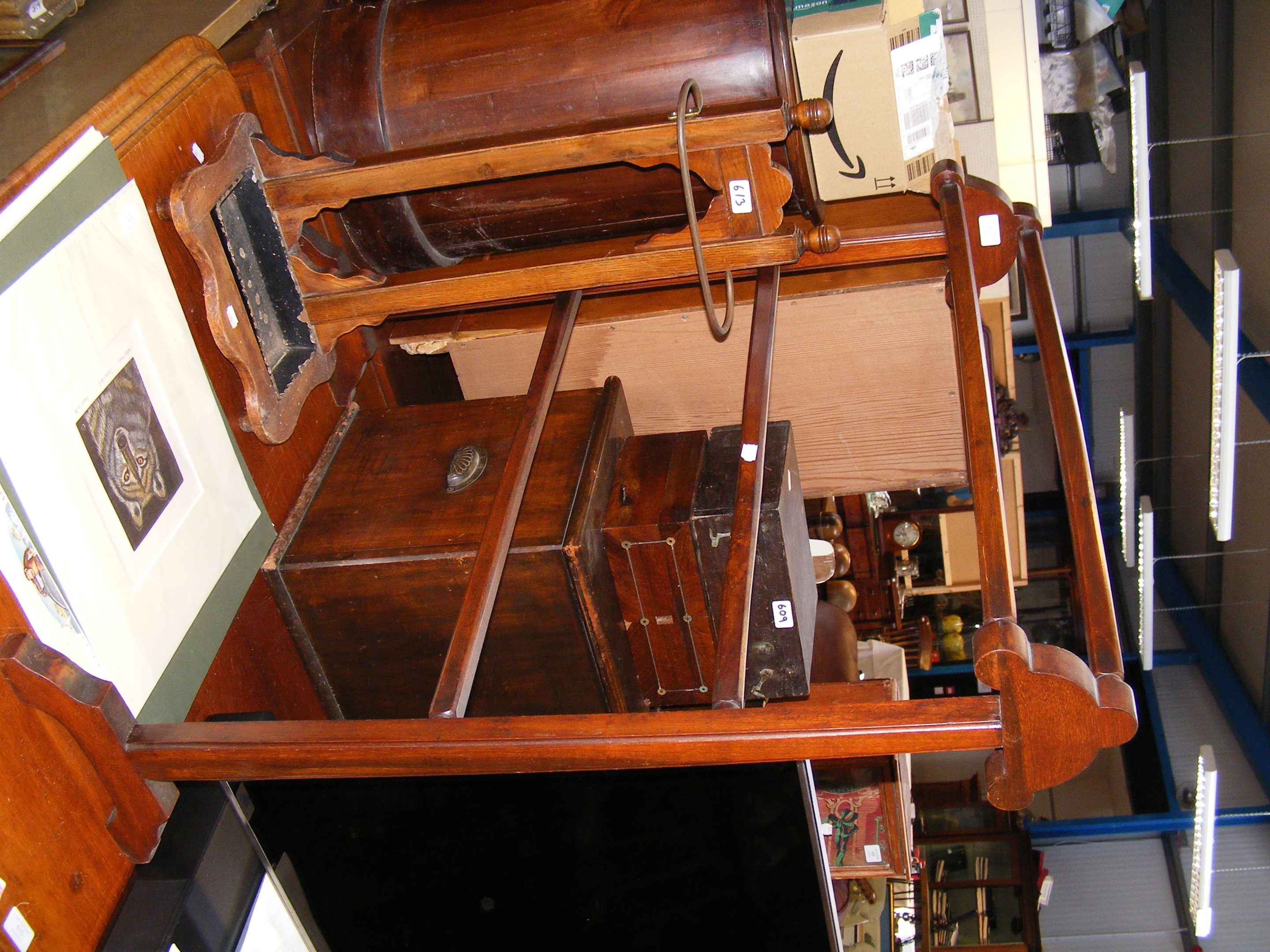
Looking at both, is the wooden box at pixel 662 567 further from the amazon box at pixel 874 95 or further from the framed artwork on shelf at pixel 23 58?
the framed artwork on shelf at pixel 23 58

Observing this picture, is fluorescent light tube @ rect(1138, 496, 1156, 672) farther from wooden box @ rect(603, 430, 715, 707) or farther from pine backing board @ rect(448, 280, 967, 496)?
wooden box @ rect(603, 430, 715, 707)

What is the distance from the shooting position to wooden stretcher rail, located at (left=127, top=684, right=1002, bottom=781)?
1.14 m

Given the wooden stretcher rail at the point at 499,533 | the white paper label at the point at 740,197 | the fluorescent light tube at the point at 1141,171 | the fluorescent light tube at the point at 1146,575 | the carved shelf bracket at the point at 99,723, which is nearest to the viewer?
the carved shelf bracket at the point at 99,723

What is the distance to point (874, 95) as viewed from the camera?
202cm

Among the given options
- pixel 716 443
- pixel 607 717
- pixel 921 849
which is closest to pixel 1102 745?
pixel 607 717

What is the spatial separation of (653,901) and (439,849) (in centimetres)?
44

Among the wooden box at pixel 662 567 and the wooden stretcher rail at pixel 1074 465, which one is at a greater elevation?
the wooden stretcher rail at pixel 1074 465

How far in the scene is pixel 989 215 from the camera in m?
2.01

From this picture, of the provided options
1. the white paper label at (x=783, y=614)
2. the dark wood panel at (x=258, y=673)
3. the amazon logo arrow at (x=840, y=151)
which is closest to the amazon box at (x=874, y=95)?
the amazon logo arrow at (x=840, y=151)

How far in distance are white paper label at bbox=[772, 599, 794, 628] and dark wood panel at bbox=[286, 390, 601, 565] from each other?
1.53 feet

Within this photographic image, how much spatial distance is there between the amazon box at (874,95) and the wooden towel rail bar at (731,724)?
2.23 feet

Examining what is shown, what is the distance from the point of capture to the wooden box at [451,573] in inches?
74.6

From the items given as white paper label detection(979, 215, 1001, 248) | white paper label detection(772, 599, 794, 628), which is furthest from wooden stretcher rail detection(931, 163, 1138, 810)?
white paper label detection(772, 599, 794, 628)

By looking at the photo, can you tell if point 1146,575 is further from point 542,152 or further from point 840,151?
point 542,152
